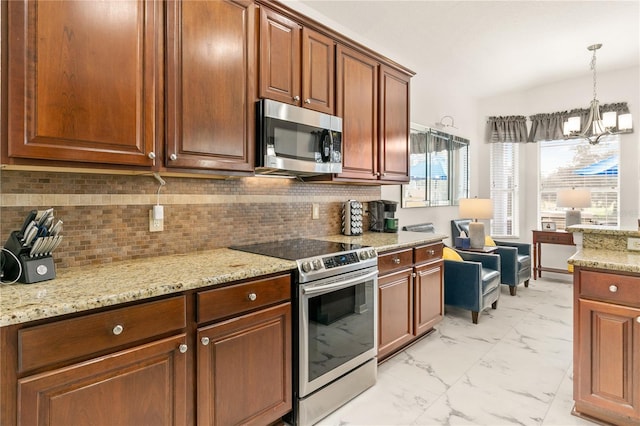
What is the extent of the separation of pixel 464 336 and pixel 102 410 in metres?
2.82

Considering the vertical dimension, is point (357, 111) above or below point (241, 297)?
above

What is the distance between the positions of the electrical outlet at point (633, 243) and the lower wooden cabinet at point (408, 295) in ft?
4.12

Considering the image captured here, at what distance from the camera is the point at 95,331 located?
1.17 meters

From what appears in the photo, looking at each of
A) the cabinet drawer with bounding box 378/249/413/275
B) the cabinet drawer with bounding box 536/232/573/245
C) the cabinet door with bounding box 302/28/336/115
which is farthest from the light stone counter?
the cabinet drawer with bounding box 536/232/573/245

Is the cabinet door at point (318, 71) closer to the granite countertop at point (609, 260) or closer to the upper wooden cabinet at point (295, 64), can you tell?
the upper wooden cabinet at point (295, 64)

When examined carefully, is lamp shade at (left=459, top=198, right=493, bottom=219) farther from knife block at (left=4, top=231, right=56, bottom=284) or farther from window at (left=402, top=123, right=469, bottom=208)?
knife block at (left=4, top=231, right=56, bottom=284)

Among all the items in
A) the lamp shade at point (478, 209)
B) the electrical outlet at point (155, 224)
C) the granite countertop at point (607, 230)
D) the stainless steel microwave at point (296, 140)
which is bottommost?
the granite countertop at point (607, 230)

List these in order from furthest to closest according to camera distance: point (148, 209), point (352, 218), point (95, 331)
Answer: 1. point (352, 218)
2. point (148, 209)
3. point (95, 331)

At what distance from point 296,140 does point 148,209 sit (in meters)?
0.96

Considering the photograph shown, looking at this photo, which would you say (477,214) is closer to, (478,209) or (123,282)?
(478,209)

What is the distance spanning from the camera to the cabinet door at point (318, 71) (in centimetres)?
234

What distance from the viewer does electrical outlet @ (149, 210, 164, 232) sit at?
6.31 feet

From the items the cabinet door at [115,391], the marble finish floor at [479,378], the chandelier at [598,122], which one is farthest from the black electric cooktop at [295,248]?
the chandelier at [598,122]

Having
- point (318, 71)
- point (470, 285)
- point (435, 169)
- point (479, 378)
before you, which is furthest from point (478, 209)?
point (318, 71)
